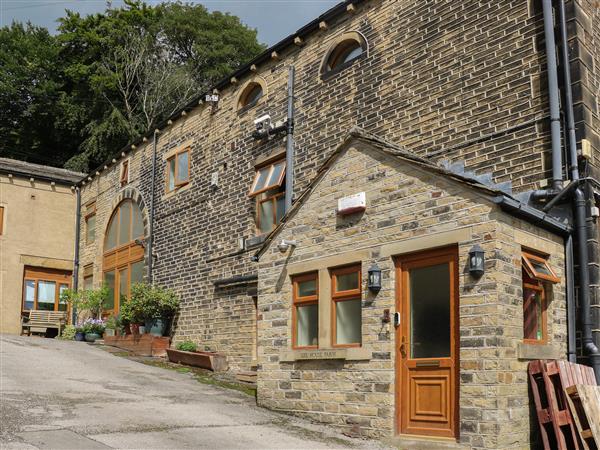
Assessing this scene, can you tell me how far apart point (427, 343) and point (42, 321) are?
1991 centimetres

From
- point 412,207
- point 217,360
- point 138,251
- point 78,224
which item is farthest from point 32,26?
point 412,207

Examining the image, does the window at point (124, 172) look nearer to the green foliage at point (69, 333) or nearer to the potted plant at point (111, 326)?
the potted plant at point (111, 326)

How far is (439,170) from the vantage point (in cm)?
870

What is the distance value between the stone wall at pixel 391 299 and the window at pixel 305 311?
130 millimetres

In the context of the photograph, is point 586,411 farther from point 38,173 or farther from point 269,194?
point 38,173

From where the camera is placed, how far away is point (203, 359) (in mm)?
15844

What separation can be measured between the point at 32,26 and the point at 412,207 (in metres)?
A: 34.8

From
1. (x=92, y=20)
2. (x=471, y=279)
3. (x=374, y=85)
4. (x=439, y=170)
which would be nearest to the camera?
(x=471, y=279)

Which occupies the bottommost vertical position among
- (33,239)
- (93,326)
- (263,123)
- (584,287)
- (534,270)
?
(93,326)

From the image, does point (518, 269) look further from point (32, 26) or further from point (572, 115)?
point (32, 26)

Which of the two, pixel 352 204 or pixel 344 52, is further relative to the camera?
pixel 344 52

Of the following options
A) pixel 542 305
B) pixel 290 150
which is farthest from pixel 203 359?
pixel 542 305

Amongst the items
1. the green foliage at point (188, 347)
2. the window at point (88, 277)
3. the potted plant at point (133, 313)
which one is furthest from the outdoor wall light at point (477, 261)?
the window at point (88, 277)

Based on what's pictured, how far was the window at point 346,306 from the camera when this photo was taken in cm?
977
